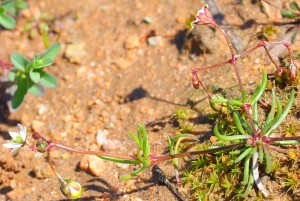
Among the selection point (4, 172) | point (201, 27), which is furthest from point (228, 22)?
point (4, 172)

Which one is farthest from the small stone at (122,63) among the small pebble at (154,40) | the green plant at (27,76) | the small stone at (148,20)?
the green plant at (27,76)

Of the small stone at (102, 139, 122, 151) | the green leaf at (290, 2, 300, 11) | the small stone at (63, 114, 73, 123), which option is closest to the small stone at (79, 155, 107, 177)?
the small stone at (102, 139, 122, 151)

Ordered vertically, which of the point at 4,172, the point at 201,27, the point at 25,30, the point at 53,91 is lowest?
the point at 4,172

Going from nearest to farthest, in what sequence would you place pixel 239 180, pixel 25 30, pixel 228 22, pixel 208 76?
pixel 239 180, pixel 208 76, pixel 228 22, pixel 25 30

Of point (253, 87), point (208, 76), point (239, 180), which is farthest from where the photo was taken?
point (208, 76)

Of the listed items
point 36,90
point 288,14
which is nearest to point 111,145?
point 36,90

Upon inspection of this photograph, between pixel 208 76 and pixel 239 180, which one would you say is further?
pixel 208 76

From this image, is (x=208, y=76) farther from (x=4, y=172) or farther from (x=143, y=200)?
(x=4, y=172)

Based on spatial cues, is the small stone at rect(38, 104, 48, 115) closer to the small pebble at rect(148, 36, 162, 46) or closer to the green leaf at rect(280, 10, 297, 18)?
the small pebble at rect(148, 36, 162, 46)

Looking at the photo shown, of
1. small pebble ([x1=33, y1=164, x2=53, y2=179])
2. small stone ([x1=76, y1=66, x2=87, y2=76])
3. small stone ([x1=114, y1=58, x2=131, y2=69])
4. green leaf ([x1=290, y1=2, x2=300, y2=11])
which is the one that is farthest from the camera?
small stone ([x1=76, y1=66, x2=87, y2=76])
